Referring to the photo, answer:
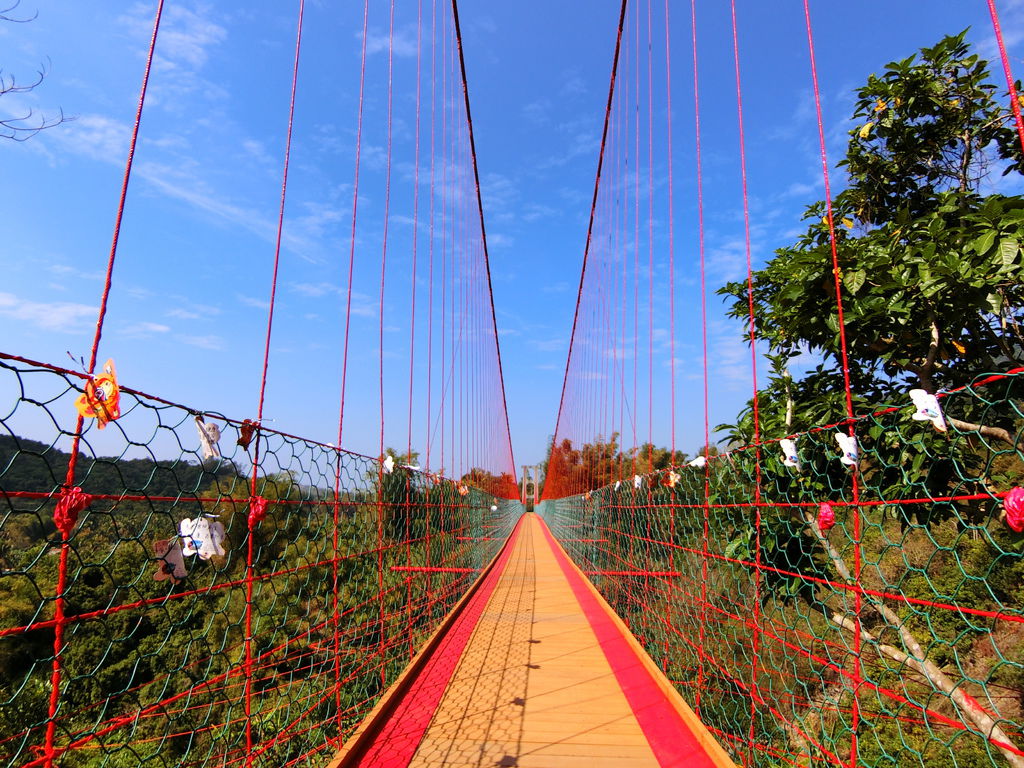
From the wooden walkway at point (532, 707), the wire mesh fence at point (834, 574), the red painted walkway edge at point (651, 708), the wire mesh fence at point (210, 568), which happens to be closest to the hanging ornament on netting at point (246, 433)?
the wire mesh fence at point (210, 568)

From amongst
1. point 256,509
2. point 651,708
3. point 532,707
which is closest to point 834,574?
point 651,708

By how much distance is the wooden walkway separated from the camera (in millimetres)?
1557

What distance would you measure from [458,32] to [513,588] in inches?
232

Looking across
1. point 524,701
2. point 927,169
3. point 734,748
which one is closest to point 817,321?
Result: point 927,169

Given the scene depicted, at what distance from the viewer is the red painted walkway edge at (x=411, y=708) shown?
1484 mm

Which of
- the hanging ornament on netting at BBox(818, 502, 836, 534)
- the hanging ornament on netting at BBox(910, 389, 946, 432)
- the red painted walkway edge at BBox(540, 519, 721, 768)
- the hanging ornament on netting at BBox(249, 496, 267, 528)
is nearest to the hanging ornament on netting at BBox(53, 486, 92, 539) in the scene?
the hanging ornament on netting at BBox(249, 496, 267, 528)

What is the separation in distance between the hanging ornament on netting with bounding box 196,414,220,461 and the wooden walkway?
85 centimetres

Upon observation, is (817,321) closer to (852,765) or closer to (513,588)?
(852,765)

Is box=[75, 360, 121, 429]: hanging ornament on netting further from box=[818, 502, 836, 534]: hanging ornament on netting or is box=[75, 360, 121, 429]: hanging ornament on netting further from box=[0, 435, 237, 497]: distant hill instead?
box=[818, 502, 836, 534]: hanging ornament on netting

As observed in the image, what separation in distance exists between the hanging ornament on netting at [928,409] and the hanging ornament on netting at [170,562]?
121 centimetres

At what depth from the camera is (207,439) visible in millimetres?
1044

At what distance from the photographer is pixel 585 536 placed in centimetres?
557

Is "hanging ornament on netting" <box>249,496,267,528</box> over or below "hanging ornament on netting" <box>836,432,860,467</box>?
below

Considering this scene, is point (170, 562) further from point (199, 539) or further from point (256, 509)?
point (256, 509)
